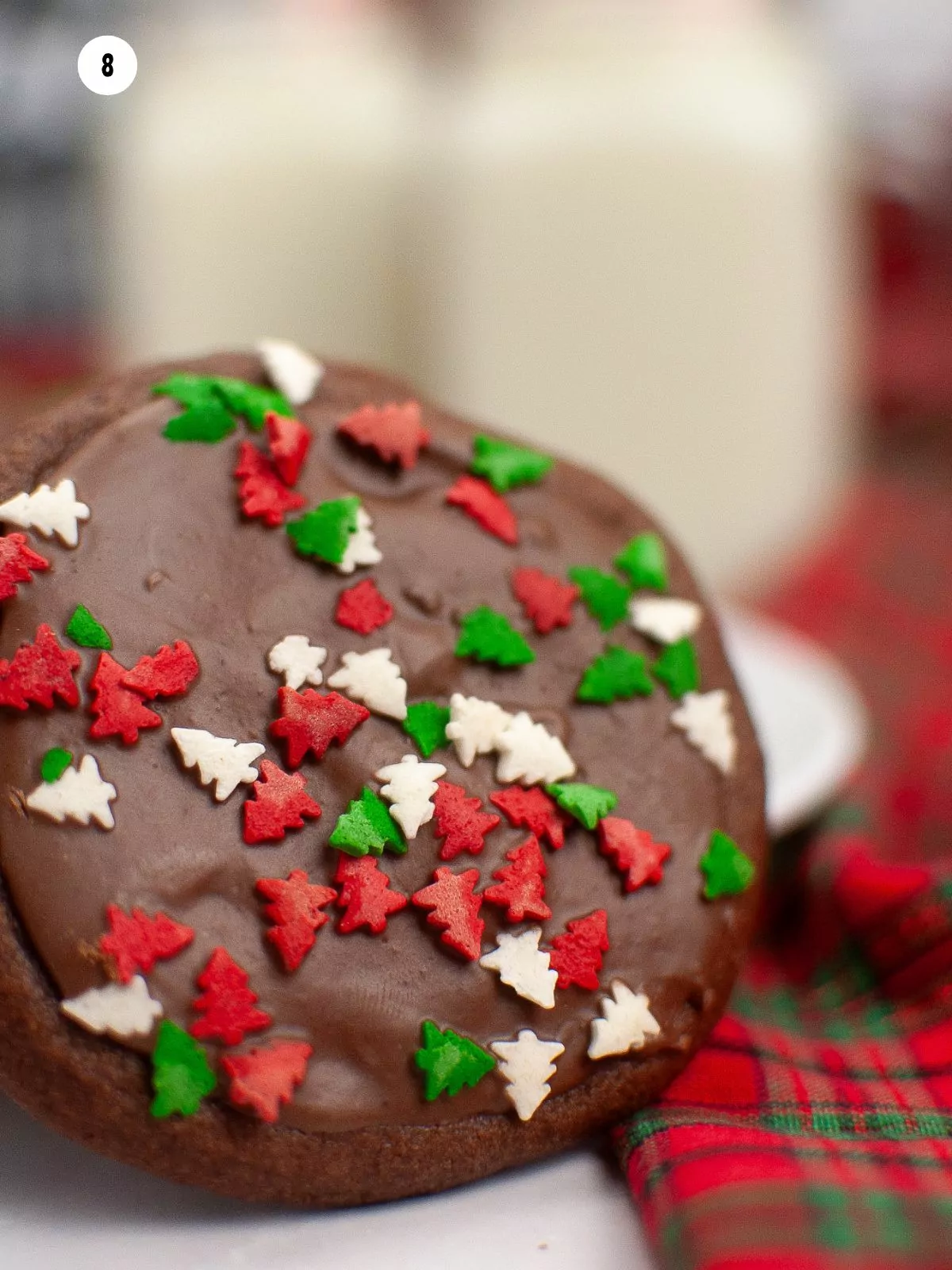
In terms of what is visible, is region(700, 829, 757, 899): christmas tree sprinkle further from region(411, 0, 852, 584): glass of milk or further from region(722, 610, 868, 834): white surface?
region(411, 0, 852, 584): glass of milk

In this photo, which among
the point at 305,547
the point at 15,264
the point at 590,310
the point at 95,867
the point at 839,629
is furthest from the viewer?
the point at 15,264

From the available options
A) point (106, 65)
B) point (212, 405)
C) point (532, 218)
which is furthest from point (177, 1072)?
point (532, 218)

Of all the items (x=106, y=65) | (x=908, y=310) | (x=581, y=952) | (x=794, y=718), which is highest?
(x=106, y=65)

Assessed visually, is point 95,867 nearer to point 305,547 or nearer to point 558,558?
point 305,547

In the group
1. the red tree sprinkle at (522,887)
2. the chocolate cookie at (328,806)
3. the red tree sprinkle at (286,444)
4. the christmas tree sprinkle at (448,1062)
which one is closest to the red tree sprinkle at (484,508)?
the chocolate cookie at (328,806)

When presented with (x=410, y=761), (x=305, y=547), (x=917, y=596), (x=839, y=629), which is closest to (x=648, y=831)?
(x=410, y=761)

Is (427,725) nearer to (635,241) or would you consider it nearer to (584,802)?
(584,802)

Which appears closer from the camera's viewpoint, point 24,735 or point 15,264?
point 24,735
